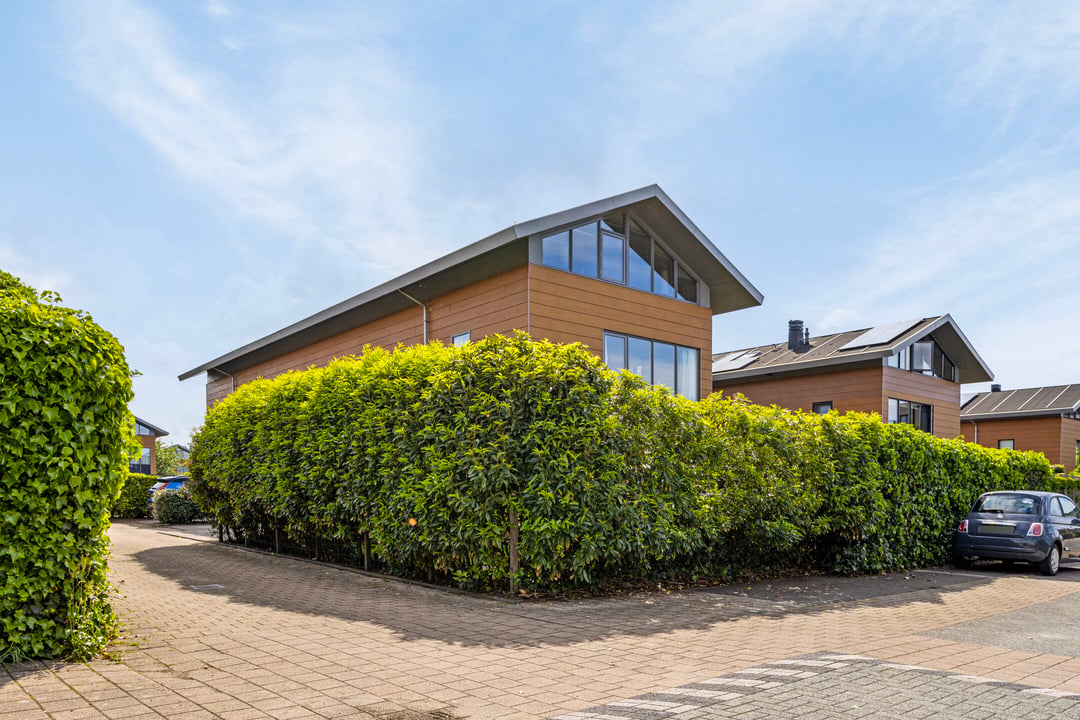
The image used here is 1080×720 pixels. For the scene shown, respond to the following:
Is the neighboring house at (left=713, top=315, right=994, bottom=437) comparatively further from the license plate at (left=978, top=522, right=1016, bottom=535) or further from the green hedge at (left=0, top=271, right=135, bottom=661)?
the green hedge at (left=0, top=271, right=135, bottom=661)

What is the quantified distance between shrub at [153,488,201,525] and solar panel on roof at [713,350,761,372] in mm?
18708

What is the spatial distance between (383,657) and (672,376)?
12502mm

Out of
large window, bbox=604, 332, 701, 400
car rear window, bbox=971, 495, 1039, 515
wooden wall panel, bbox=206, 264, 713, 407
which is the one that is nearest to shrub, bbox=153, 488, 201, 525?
wooden wall panel, bbox=206, 264, 713, 407

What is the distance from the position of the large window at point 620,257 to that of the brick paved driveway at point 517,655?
7.80m

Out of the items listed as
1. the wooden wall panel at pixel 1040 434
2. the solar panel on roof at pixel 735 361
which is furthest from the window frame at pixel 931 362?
the wooden wall panel at pixel 1040 434

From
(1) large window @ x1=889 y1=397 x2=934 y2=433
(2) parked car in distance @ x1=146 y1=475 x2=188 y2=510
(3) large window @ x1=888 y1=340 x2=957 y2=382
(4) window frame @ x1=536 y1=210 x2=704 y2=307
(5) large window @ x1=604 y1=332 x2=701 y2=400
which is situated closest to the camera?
(4) window frame @ x1=536 y1=210 x2=704 y2=307

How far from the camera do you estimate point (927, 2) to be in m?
9.73

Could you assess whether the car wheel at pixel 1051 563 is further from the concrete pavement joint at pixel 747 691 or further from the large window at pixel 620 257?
the concrete pavement joint at pixel 747 691

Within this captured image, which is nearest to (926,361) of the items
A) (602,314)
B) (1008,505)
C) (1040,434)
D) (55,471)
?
(1008,505)

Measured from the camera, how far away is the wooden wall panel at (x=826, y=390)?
2356cm

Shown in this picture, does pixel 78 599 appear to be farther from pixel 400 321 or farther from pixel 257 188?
pixel 400 321

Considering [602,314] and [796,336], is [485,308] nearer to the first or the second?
[602,314]

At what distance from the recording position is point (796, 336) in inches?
1094

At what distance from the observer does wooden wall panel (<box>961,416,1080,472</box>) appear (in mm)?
34500
